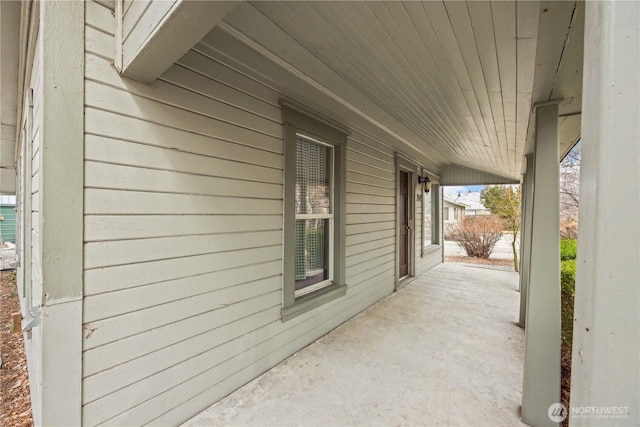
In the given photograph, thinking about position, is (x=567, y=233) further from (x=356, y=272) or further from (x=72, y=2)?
(x=72, y=2)

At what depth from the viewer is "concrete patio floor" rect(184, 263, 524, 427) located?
1878mm

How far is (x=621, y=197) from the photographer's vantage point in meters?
0.54

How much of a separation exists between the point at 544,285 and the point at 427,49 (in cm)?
173

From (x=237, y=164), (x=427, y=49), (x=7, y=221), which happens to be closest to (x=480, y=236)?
(x=427, y=49)

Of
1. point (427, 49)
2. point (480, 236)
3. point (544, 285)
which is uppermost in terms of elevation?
point (427, 49)

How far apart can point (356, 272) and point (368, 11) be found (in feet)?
9.44

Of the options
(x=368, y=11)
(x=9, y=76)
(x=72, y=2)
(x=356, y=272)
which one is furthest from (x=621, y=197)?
A: (x=9, y=76)

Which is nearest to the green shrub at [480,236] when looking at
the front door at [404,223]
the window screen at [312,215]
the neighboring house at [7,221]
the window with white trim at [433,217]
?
the window with white trim at [433,217]

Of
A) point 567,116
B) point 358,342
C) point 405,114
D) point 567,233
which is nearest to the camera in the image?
point 567,116

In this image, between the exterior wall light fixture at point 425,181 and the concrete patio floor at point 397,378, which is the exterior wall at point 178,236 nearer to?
the concrete patio floor at point 397,378

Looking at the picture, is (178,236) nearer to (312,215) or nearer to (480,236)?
(312,215)

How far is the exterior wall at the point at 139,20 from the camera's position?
3.74 ft

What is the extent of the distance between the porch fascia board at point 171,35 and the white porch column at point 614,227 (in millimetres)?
1124

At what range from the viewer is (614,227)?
0.54m
